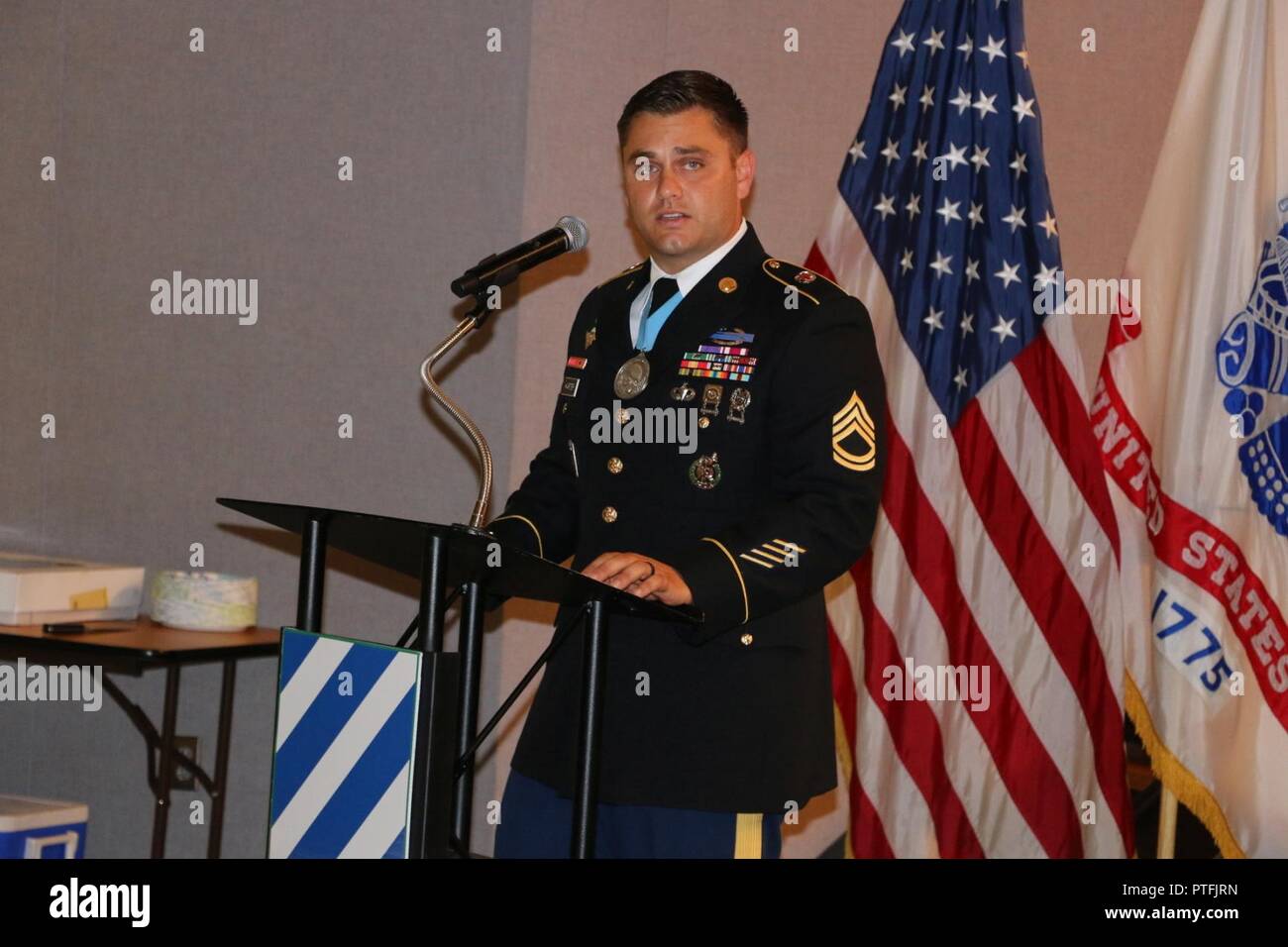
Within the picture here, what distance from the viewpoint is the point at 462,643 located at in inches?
Result: 72.7

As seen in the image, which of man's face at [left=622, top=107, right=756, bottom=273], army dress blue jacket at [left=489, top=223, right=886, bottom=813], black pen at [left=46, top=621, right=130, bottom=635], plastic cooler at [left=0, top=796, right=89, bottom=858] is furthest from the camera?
black pen at [left=46, top=621, right=130, bottom=635]

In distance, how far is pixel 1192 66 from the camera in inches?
122

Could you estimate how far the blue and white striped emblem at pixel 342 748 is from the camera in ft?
5.64

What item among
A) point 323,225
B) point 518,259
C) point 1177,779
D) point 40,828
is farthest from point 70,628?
point 1177,779

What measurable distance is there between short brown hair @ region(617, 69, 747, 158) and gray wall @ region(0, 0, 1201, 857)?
1.09 meters

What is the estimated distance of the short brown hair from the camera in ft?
6.94

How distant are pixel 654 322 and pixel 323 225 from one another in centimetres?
149

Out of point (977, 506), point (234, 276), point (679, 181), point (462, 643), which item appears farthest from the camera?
point (234, 276)

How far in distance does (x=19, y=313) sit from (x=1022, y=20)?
2.59 metres

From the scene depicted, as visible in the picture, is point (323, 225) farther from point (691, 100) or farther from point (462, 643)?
point (462, 643)

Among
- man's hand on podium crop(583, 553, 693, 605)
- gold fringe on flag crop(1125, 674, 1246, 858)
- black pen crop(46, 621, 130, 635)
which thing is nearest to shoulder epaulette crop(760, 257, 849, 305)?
man's hand on podium crop(583, 553, 693, 605)

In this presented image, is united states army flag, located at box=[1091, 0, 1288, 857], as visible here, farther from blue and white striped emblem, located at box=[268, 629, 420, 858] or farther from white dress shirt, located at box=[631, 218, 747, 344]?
blue and white striped emblem, located at box=[268, 629, 420, 858]
